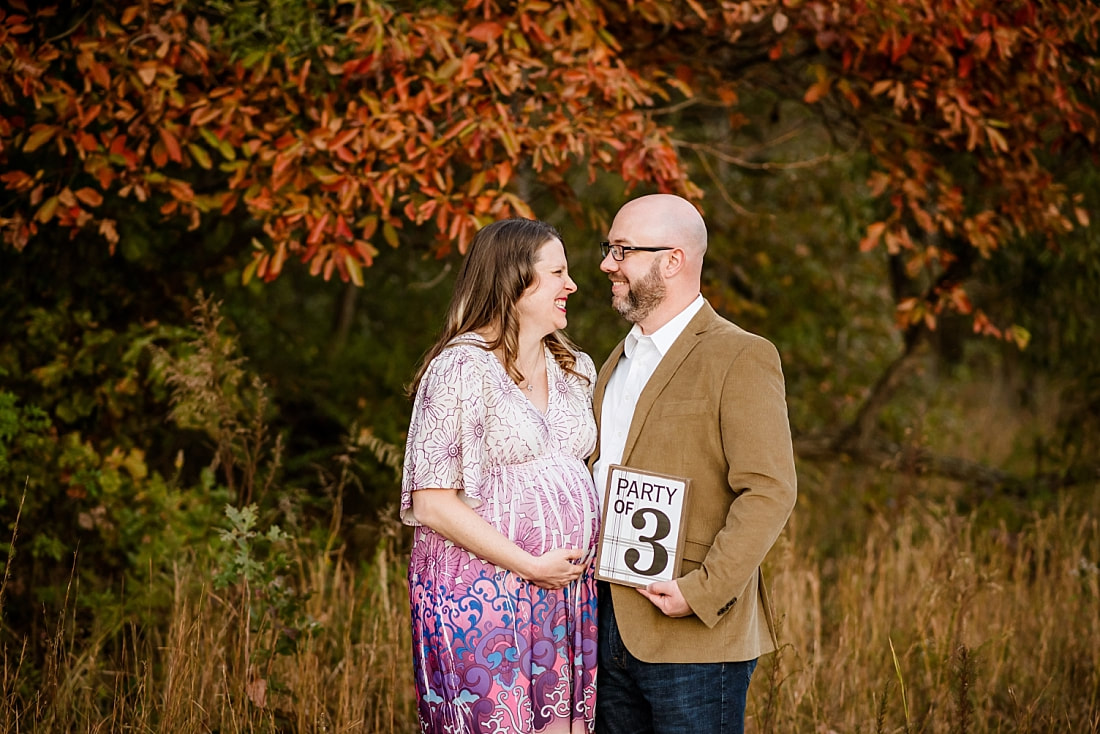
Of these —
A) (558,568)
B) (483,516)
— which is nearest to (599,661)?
(558,568)

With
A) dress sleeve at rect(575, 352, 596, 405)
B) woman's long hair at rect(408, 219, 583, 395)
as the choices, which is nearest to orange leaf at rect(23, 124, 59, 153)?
woman's long hair at rect(408, 219, 583, 395)

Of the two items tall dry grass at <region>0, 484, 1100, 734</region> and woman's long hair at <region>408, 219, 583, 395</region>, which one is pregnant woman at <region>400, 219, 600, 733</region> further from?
tall dry grass at <region>0, 484, 1100, 734</region>

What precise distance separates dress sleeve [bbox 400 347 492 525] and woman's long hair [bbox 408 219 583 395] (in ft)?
0.49

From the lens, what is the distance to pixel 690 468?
2811mm

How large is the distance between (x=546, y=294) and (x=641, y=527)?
76cm

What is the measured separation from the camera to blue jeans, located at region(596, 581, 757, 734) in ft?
9.18

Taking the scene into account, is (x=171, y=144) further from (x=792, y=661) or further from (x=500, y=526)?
(x=792, y=661)

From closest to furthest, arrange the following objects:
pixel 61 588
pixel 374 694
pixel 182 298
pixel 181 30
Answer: pixel 181 30, pixel 374 694, pixel 61 588, pixel 182 298

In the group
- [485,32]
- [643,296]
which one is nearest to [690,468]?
Result: [643,296]

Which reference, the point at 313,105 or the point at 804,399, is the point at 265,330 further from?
the point at 804,399

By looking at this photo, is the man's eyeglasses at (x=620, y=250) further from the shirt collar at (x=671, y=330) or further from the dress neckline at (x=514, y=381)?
the dress neckline at (x=514, y=381)

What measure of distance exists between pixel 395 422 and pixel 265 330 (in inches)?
44.2

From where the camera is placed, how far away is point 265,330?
6.85 m

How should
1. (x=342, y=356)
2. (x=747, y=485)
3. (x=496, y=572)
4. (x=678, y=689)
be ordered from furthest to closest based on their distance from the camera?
(x=342, y=356), (x=496, y=572), (x=678, y=689), (x=747, y=485)
